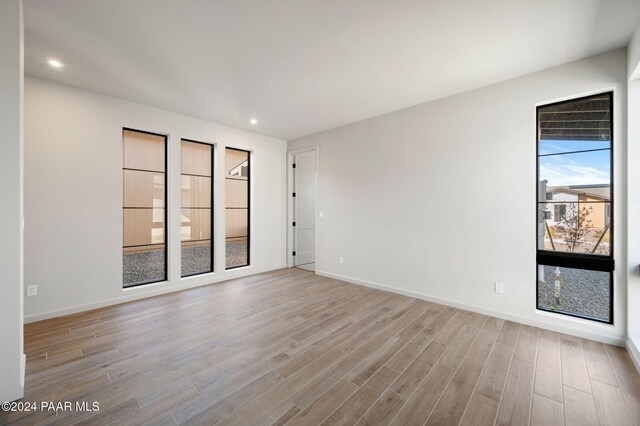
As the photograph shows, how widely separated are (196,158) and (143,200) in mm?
1138

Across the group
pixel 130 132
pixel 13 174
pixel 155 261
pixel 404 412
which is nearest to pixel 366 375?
pixel 404 412

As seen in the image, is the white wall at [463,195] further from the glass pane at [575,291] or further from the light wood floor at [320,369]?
the light wood floor at [320,369]

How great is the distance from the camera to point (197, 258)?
4.93 m

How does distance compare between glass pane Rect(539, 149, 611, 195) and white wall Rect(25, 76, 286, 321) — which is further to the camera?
white wall Rect(25, 76, 286, 321)

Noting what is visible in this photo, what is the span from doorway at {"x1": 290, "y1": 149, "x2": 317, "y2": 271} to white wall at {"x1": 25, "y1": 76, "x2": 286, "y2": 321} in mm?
2466

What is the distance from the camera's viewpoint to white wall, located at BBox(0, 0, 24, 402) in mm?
1781

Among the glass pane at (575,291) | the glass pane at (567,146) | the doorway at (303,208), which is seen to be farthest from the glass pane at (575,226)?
the doorway at (303,208)

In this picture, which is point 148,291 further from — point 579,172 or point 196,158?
point 579,172

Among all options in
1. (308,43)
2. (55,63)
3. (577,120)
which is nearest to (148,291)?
(55,63)

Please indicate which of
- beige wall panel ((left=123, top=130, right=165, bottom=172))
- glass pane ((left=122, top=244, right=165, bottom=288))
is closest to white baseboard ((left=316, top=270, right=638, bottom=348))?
glass pane ((left=122, top=244, right=165, bottom=288))

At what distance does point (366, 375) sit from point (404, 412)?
0.43 m

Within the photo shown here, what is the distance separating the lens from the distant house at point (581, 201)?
272 centimetres

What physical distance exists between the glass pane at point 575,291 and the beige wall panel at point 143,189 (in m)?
5.49

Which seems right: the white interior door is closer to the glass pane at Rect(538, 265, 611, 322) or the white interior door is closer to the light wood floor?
the light wood floor
